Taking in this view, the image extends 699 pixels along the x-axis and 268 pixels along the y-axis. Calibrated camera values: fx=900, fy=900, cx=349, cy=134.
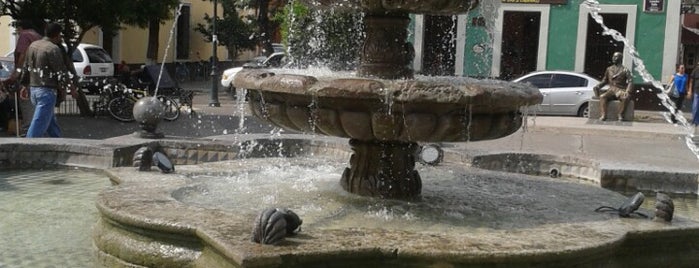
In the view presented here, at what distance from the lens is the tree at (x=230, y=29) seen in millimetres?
36844

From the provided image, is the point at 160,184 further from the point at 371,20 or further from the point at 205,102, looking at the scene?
the point at 205,102

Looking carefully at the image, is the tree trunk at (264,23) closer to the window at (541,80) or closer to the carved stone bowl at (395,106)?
the window at (541,80)

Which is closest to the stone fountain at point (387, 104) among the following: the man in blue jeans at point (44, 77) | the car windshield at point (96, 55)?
the man in blue jeans at point (44, 77)

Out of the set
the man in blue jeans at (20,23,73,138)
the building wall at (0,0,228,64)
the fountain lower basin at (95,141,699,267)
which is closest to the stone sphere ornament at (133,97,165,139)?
the man in blue jeans at (20,23,73,138)

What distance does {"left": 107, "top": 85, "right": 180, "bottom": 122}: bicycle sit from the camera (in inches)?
645

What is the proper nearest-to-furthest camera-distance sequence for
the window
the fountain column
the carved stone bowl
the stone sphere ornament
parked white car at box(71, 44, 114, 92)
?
the carved stone bowl < the fountain column < the stone sphere ornament < the window < parked white car at box(71, 44, 114, 92)

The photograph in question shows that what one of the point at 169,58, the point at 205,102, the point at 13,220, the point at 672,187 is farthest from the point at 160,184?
the point at 169,58

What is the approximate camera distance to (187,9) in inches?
1478

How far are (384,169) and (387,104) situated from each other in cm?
100

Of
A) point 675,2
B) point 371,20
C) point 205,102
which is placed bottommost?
point 205,102

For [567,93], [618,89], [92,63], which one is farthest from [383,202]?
[92,63]

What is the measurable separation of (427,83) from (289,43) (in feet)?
51.3

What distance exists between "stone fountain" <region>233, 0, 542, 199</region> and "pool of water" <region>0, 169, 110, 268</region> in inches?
55.4

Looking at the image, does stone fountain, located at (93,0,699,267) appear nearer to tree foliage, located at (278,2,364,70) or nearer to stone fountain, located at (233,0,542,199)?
stone fountain, located at (233,0,542,199)
